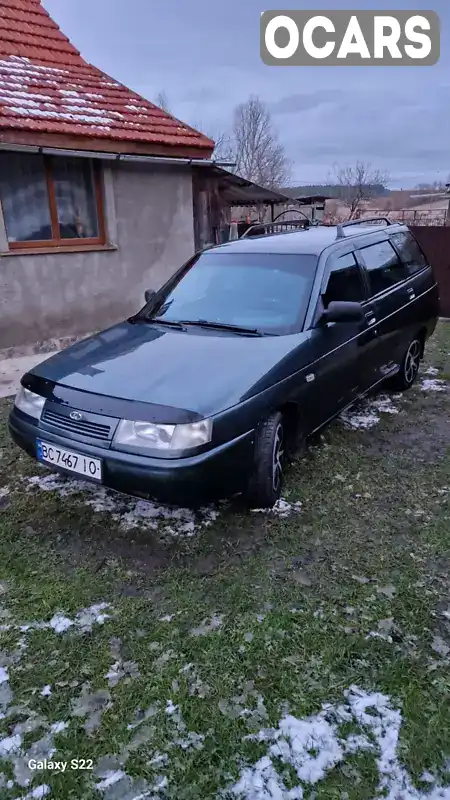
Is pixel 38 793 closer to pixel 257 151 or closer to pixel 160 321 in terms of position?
pixel 160 321

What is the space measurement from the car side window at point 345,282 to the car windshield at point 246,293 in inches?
6.9

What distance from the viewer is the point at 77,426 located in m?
2.90

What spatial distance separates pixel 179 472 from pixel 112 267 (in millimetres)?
5608

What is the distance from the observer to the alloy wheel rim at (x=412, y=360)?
536 centimetres

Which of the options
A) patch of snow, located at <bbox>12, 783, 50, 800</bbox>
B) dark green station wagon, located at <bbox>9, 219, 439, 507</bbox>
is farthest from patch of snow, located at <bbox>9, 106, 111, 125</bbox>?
patch of snow, located at <bbox>12, 783, 50, 800</bbox>

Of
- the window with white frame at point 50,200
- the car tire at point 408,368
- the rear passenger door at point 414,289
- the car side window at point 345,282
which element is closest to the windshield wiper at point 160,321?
the car side window at point 345,282

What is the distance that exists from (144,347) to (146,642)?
5.81 ft

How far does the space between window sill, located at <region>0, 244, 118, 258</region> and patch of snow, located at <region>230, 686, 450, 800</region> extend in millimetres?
6089

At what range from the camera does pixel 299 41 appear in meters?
6.53

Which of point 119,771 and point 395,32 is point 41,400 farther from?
point 395,32

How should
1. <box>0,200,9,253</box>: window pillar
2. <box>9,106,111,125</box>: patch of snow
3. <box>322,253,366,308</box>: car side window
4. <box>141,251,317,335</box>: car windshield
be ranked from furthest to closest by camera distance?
<box>0,200,9,253</box>: window pillar → <box>9,106,111,125</box>: patch of snow → <box>322,253,366,308</box>: car side window → <box>141,251,317,335</box>: car windshield

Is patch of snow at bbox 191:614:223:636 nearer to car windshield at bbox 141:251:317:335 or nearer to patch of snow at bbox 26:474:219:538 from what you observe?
patch of snow at bbox 26:474:219:538

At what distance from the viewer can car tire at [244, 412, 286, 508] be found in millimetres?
3045

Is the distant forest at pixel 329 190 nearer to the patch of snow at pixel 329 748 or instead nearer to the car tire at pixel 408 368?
the car tire at pixel 408 368
